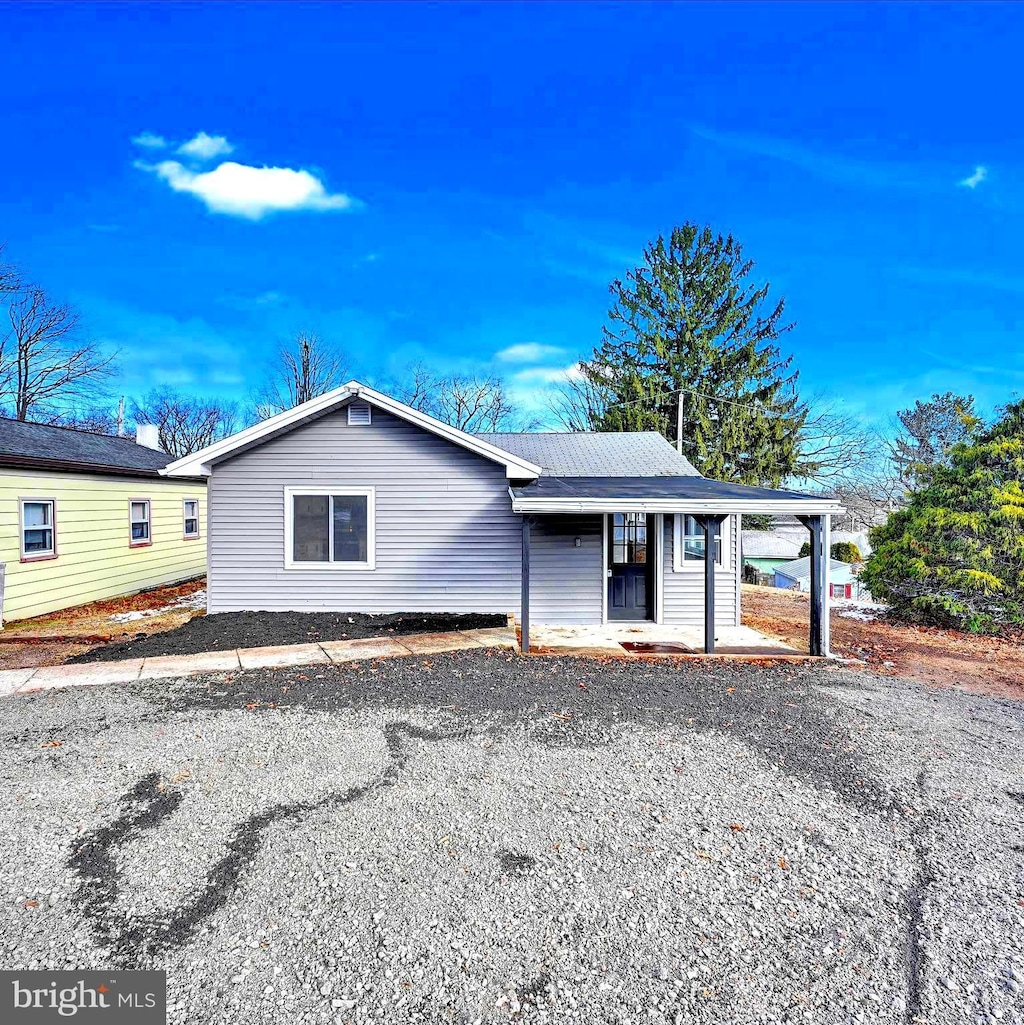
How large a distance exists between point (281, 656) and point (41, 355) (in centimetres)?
2844

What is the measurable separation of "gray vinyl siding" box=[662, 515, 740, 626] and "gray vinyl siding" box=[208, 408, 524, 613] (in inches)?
100

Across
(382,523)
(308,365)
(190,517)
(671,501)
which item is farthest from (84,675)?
(308,365)

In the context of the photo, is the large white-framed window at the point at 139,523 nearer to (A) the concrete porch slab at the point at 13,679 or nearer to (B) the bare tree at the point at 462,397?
(A) the concrete porch slab at the point at 13,679

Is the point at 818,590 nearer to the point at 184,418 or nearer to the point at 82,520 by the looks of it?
the point at 82,520

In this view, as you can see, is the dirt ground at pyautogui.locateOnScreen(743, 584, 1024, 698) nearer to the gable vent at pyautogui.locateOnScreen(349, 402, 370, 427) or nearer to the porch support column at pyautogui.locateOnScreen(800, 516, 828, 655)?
the porch support column at pyautogui.locateOnScreen(800, 516, 828, 655)

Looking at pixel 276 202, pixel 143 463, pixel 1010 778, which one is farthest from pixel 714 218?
pixel 1010 778

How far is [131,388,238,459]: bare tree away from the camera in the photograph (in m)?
39.3

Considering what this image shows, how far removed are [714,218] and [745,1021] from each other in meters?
28.0

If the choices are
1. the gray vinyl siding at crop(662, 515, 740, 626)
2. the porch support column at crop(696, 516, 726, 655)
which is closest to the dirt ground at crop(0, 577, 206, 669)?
the porch support column at crop(696, 516, 726, 655)

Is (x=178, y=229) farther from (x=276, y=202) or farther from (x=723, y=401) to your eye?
(x=723, y=401)

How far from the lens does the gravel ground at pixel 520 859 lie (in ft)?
6.87

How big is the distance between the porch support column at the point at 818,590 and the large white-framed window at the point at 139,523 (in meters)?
14.0

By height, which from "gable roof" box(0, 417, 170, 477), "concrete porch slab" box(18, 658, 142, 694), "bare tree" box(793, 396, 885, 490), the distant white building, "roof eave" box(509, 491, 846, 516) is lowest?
the distant white building

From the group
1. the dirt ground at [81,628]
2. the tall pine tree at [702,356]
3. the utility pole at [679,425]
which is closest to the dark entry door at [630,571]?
the dirt ground at [81,628]
